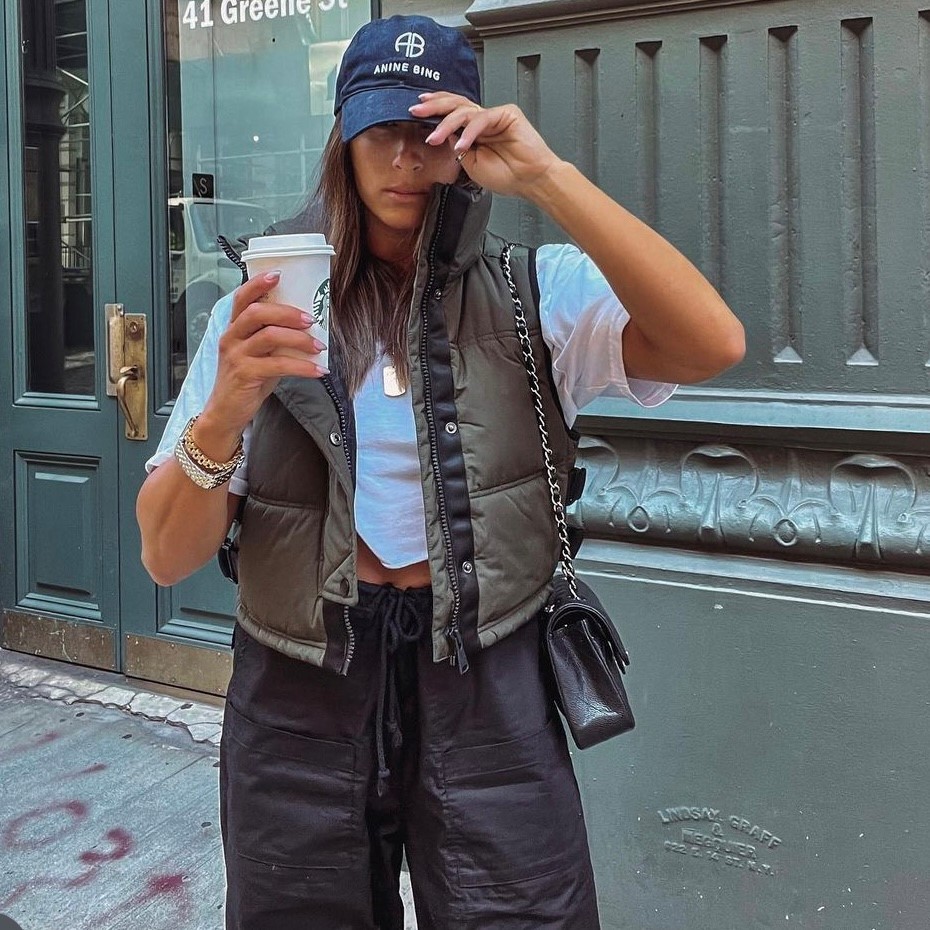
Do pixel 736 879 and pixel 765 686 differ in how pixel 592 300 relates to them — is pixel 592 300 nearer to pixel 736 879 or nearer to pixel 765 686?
pixel 765 686

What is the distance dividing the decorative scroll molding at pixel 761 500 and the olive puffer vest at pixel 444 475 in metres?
1.00

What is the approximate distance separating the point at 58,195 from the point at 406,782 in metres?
3.62

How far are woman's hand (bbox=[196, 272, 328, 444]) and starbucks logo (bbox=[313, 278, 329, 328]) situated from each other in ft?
0.09

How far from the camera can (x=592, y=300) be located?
1.60m

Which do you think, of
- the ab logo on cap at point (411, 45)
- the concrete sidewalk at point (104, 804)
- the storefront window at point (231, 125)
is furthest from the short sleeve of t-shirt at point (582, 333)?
the storefront window at point (231, 125)

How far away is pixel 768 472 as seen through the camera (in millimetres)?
2539

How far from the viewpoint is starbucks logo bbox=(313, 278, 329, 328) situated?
1331 millimetres

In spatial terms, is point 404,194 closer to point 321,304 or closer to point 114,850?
point 321,304

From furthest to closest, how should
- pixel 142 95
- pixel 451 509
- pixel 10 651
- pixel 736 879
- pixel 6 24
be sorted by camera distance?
pixel 10 651, pixel 6 24, pixel 142 95, pixel 736 879, pixel 451 509

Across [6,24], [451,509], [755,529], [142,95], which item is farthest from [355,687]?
[6,24]

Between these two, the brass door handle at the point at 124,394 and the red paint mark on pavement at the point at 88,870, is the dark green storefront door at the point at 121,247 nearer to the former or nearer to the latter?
the brass door handle at the point at 124,394

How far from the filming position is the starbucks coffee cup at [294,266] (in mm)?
1303

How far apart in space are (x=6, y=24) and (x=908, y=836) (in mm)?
4482

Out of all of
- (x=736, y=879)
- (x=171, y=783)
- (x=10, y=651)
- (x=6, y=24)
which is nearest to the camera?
(x=736, y=879)
